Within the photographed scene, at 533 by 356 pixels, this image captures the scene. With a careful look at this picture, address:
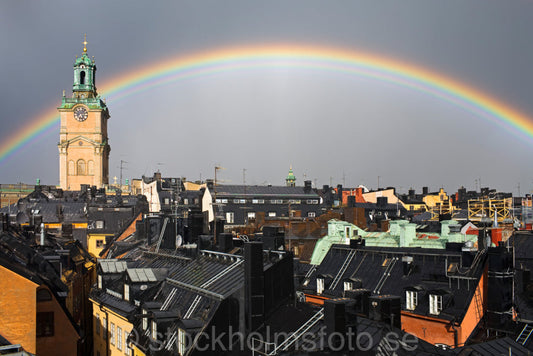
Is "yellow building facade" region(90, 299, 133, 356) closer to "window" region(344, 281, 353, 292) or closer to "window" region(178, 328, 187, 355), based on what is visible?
"window" region(178, 328, 187, 355)

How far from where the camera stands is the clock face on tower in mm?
169750

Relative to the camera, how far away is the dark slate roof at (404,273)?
36.7 metres

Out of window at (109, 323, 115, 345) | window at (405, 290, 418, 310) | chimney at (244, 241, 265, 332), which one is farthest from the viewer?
window at (405, 290, 418, 310)

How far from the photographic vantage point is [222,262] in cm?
3023

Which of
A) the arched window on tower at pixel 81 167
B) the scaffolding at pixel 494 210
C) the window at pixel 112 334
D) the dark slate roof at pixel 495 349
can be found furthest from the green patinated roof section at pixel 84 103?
the dark slate roof at pixel 495 349

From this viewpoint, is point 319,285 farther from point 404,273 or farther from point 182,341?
point 182,341

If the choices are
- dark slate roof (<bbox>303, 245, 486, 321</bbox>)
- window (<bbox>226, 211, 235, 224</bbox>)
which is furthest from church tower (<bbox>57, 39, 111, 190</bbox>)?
dark slate roof (<bbox>303, 245, 486, 321</bbox>)

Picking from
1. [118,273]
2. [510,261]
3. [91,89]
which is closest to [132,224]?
[118,273]

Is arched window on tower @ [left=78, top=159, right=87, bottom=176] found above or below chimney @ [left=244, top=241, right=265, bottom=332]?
above

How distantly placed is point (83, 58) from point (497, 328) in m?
163

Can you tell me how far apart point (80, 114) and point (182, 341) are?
156257mm

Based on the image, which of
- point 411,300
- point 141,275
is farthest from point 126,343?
point 411,300

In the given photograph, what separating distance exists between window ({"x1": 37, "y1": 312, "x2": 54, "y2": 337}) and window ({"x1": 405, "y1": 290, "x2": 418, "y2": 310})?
2129 cm

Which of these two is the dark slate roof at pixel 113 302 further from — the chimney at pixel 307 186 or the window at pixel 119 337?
the chimney at pixel 307 186
